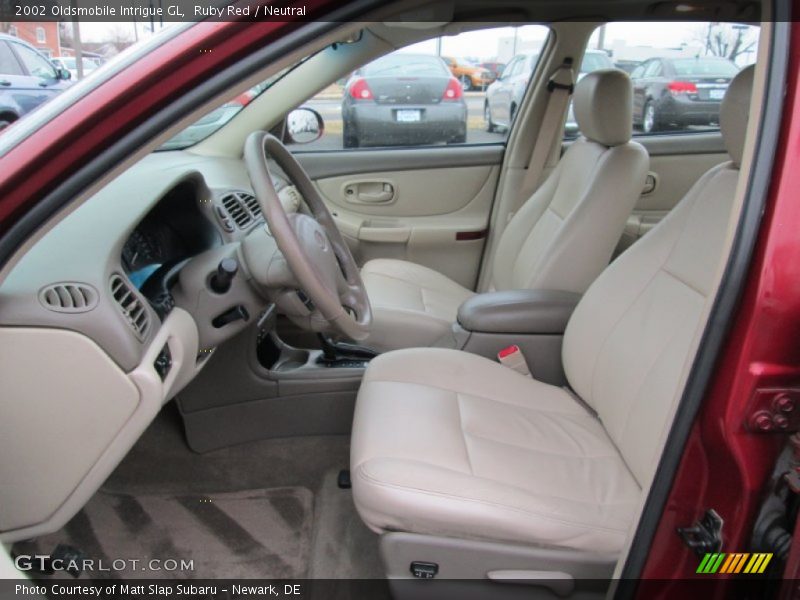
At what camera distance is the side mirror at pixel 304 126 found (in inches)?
103

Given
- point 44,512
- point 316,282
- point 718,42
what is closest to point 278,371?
point 316,282

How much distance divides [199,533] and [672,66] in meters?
2.87

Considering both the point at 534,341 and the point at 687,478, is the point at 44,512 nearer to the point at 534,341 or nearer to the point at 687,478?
the point at 687,478

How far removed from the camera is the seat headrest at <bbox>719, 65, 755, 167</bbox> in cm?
121

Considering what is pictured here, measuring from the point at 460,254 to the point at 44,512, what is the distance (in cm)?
211

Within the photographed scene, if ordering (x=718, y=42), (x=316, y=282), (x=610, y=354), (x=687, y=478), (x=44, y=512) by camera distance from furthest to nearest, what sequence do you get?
(x=718, y=42) < (x=610, y=354) < (x=316, y=282) < (x=44, y=512) < (x=687, y=478)

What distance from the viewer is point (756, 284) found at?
88cm

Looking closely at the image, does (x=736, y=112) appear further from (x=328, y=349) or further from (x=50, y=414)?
(x=328, y=349)

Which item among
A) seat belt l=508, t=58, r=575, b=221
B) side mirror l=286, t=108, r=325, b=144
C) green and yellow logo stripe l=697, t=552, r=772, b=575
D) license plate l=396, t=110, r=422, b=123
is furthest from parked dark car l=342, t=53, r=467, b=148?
green and yellow logo stripe l=697, t=552, r=772, b=575

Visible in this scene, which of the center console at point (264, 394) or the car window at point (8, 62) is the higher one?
the car window at point (8, 62)

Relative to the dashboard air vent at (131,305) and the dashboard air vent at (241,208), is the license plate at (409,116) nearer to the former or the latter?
the dashboard air vent at (241,208)

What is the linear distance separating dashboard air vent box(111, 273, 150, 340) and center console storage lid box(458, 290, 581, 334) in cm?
96

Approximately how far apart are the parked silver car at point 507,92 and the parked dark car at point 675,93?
56 centimetres

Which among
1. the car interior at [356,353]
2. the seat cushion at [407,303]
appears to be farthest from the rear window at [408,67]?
the seat cushion at [407,303]
